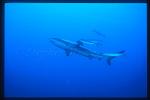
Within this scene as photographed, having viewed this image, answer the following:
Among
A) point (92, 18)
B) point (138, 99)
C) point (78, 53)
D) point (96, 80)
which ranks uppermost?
point (92, 18)

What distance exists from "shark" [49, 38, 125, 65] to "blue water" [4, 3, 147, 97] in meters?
0.03

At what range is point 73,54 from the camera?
265 cm

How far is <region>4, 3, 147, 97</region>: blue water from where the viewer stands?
104 inches

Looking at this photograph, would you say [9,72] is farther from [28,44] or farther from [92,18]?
[92,18]

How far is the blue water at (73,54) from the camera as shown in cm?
264

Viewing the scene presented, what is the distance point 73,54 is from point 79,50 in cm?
7

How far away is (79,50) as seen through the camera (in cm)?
265

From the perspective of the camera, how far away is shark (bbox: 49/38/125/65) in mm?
2633

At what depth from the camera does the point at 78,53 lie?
266 cm

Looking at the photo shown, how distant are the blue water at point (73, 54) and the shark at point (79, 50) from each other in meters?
0.03

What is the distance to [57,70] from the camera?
2670mm

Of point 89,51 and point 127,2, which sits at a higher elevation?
point 127,2

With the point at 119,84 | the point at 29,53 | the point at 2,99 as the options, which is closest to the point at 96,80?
the point at 119,84

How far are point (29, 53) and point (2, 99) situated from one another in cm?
50
